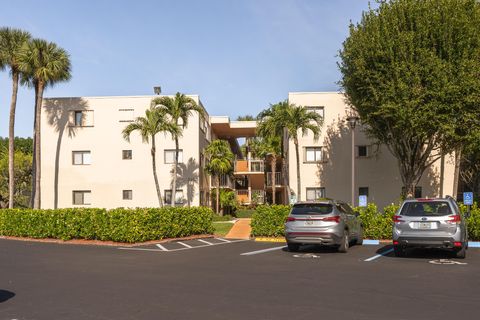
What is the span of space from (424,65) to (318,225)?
11564 mm

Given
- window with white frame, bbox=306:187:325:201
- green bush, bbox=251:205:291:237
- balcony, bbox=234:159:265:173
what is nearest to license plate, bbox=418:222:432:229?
green bush, bbox=251:205:291:237

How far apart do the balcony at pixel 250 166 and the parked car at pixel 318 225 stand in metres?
30.4

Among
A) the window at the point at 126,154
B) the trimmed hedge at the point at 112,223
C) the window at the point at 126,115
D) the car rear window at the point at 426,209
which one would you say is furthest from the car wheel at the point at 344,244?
the window at the point at 126,115

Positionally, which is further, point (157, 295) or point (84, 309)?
point (157, 295)

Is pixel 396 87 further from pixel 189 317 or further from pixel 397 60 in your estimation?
pixel 189 317

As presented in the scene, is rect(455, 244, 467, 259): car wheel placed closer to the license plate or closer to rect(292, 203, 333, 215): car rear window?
the license plate

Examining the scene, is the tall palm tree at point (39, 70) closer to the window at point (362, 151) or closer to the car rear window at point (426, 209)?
the window at point (362, 151)

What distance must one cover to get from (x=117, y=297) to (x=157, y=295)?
67 centimetres

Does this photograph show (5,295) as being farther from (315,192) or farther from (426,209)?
(315,192)

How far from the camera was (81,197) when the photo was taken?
116ft

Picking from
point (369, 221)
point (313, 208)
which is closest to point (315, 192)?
point (369, 221)

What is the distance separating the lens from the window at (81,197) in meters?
35.3

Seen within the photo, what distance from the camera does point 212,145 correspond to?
127ft

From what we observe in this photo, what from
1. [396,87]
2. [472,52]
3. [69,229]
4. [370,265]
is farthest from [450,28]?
[69,229]
